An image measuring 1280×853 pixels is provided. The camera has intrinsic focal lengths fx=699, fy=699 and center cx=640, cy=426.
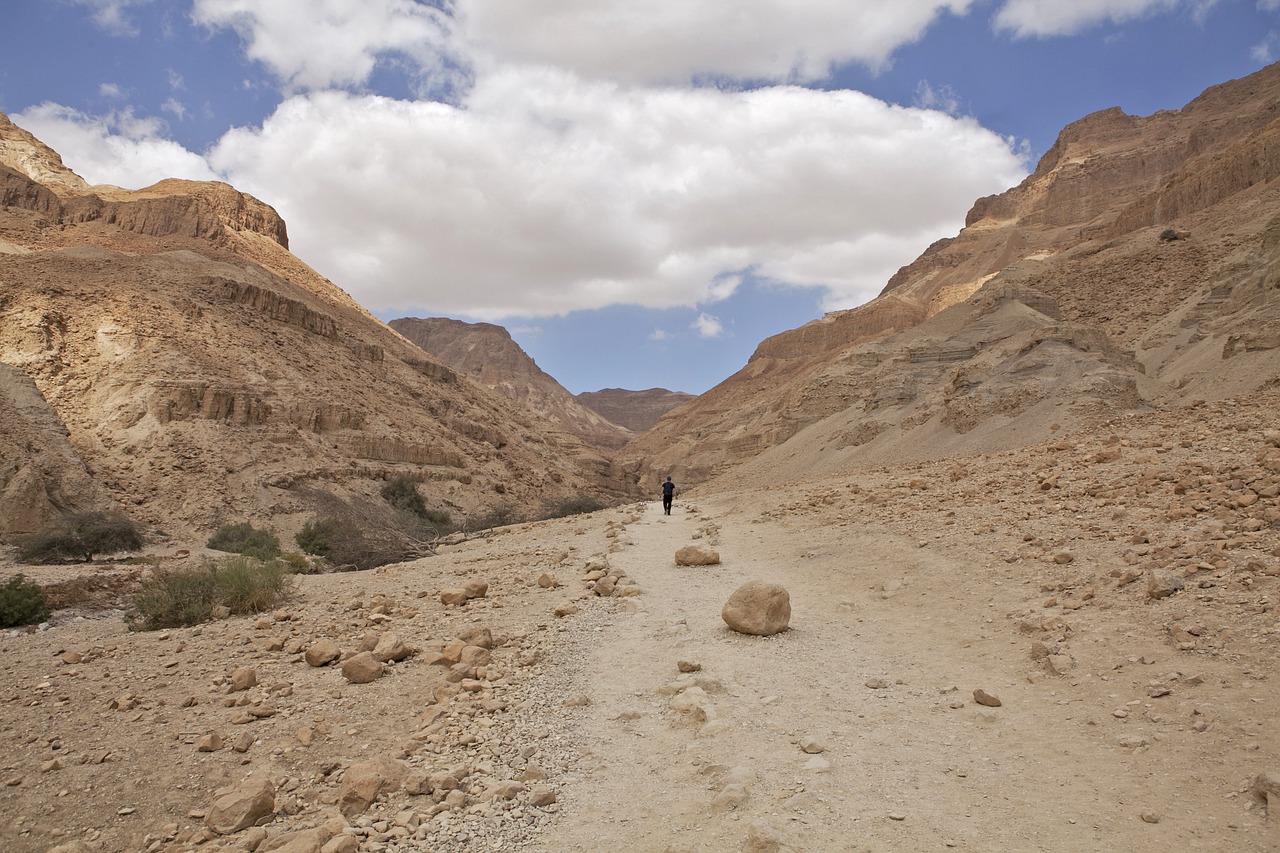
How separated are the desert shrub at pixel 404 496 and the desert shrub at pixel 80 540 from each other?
1227 centimetres

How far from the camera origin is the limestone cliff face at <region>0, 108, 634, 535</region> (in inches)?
1046

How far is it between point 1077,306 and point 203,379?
52787 millimetres

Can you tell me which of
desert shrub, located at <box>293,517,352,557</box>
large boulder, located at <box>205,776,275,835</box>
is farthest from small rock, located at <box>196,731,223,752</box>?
desert shrub, located at <box>293,517,352,557</box>

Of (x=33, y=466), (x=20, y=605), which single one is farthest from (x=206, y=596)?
A: (x=33, y=466)

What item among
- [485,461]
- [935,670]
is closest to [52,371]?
[485,461]

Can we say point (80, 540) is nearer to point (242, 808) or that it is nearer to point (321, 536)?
point (321, 536)

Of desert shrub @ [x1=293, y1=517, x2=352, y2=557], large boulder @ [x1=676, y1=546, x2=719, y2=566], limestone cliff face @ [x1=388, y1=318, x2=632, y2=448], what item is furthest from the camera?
limestone cliff face @ [x1=388, y1=318, x2=632, y2=448]

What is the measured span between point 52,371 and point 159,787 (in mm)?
32842

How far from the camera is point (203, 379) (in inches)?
1225

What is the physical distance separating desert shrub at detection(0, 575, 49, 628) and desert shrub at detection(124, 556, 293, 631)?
1719 mm

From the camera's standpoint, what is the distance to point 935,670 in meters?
5.99

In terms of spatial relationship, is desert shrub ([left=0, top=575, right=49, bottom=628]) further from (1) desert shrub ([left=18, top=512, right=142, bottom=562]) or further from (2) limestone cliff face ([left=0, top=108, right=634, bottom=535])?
(2) limestone cliff face ([left=0, top=108, right=634, bottom=535])

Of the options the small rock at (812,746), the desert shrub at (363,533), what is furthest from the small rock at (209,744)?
the desert shrub at (363,533)

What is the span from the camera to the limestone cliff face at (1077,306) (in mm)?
25531
